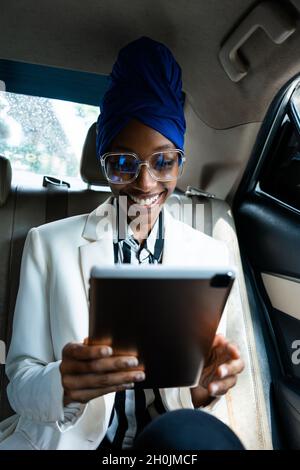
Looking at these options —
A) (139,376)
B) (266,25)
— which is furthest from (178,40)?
(139,376)

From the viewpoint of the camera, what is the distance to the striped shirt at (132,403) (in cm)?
111

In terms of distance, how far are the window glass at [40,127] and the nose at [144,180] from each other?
0.57m

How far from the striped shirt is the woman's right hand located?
0.91 ft

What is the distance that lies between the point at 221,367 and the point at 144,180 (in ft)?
1.49

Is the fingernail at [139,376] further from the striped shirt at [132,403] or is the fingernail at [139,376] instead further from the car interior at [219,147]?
the car interior at [219,147]

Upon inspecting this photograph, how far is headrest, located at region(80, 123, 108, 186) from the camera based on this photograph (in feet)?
4.88

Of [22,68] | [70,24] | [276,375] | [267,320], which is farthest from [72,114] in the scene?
[276,375]

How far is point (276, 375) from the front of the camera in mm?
1542

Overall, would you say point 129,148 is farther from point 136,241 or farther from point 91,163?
point 91,163

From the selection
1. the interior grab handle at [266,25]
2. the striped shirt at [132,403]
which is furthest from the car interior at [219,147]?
the striped shirt at [132,403]

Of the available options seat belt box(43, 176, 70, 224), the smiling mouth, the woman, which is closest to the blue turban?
the woman

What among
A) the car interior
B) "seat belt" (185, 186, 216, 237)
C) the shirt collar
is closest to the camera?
the shirt collar

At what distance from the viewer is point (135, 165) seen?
1.10 meters

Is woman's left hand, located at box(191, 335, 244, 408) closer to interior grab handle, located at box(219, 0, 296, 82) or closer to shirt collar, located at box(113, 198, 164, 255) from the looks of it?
shirt collar, located at box(113, 198, 164, 255)
